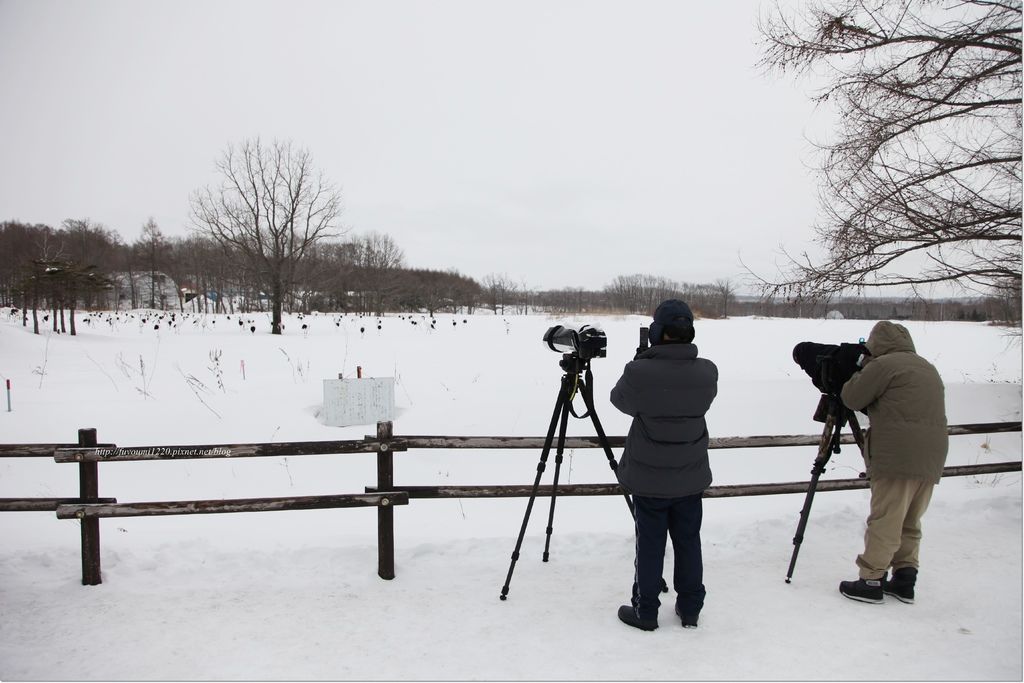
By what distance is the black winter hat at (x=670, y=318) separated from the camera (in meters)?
3.01

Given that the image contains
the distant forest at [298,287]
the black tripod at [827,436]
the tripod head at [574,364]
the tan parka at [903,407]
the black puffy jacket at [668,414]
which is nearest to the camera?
the black puffy jacket at [668,414]

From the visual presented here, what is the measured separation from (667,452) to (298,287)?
41073mm

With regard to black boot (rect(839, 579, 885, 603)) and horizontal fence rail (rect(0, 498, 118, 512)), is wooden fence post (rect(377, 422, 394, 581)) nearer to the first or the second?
horizontal fence rail (rect(0, 498, 118, 512))

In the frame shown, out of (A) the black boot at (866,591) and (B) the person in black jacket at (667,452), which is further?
(A) the black boot at (866,591)

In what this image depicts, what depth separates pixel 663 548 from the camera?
3143mm

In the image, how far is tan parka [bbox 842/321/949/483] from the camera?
10.8 ft

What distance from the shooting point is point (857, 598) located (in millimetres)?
3484

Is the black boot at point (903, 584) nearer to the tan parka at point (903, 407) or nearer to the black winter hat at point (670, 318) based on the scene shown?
the tan parka at point (903, 407)

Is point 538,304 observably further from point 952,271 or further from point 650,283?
point 952,271

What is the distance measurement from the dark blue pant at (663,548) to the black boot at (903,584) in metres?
1.33

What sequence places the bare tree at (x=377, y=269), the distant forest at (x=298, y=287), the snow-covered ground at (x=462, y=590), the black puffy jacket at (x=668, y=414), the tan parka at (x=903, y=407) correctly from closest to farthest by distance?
the snow-covered ground at (x=462, y=590) < the black puffy jacket at (x=668, y=414) < the tan parka at (x=903, y=407) < the distant forest at (x=298, y=287) < the bare tree at (x=377, y=269)

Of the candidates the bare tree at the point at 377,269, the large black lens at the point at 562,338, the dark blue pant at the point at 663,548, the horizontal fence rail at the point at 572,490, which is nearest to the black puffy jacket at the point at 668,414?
the dark blue pant at the point at 663,548

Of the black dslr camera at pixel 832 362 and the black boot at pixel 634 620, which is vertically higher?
the black dslr camera at pixel 832 362

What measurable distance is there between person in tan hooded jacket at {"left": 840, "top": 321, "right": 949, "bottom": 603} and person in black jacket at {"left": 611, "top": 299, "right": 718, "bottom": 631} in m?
1.13
